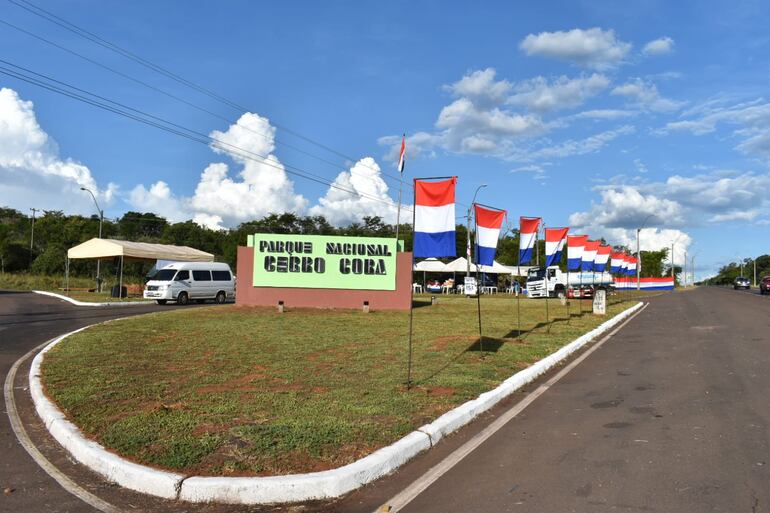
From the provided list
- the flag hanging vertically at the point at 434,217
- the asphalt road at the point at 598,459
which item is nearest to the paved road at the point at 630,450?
the asphalt road at the point at 598,459

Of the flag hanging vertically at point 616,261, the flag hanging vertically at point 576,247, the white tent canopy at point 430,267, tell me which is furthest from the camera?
the white tent canopy at point 430,267

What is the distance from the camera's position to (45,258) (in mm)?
52562

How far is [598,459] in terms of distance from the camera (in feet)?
17.8

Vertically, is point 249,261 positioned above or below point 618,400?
above

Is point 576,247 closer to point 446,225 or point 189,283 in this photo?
point 446,225

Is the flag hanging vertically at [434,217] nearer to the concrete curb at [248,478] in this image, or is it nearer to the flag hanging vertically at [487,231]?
the flag hanging vertically at [487,231]

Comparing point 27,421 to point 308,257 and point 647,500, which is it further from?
point 308,257

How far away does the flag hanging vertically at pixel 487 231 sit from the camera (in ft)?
38.7

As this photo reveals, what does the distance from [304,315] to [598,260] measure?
61.4ft

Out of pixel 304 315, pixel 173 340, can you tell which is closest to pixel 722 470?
pixel 173 340

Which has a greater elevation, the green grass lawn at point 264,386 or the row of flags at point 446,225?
the row of flags at point 446,225

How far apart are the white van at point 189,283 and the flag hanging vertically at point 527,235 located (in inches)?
758

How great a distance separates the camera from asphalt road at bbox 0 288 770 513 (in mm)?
4449

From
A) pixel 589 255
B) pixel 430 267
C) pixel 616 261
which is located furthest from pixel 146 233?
pixel 589 255
